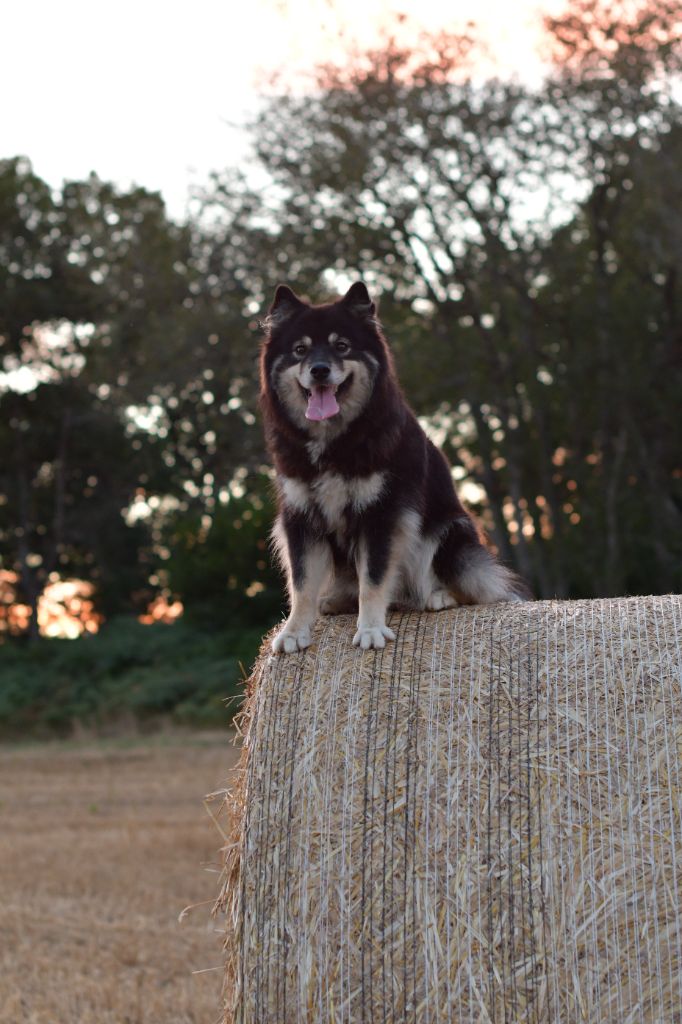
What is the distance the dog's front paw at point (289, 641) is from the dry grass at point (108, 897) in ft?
3.49

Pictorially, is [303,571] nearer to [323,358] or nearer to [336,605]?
[336,605]

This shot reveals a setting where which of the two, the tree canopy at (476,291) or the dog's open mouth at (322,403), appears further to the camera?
the tree canopy at (476,291)

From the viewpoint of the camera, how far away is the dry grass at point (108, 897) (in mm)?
5734

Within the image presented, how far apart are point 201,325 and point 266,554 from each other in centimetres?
451

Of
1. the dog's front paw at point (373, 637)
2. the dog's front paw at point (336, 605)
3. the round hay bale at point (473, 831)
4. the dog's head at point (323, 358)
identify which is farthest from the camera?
the dog's front paw at point (336, 605)

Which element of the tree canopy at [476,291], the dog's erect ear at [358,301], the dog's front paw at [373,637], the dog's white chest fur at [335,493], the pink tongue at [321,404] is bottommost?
the dog's front paw at [373,637]

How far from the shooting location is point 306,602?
4.79 metres

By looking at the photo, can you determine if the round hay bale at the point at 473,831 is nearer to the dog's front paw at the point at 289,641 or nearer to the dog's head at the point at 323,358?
the dog's front paw at the point at 289,641

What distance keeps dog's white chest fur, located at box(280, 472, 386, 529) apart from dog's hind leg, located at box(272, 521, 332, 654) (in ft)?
0.39

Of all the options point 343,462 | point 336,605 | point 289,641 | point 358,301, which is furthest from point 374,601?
point 358,301

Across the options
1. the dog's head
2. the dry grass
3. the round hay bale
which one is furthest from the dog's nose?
the dry grass

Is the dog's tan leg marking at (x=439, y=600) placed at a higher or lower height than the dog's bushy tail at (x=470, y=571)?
lower

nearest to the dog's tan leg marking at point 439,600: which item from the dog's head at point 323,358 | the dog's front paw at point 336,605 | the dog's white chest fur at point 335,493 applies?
the dog's front paw at point 336,605

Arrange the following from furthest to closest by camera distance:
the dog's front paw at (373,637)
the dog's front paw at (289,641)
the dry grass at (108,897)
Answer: the dry grass at (108,897), the dog's front paw at (289,641), the dog's front paw at (373,637)
